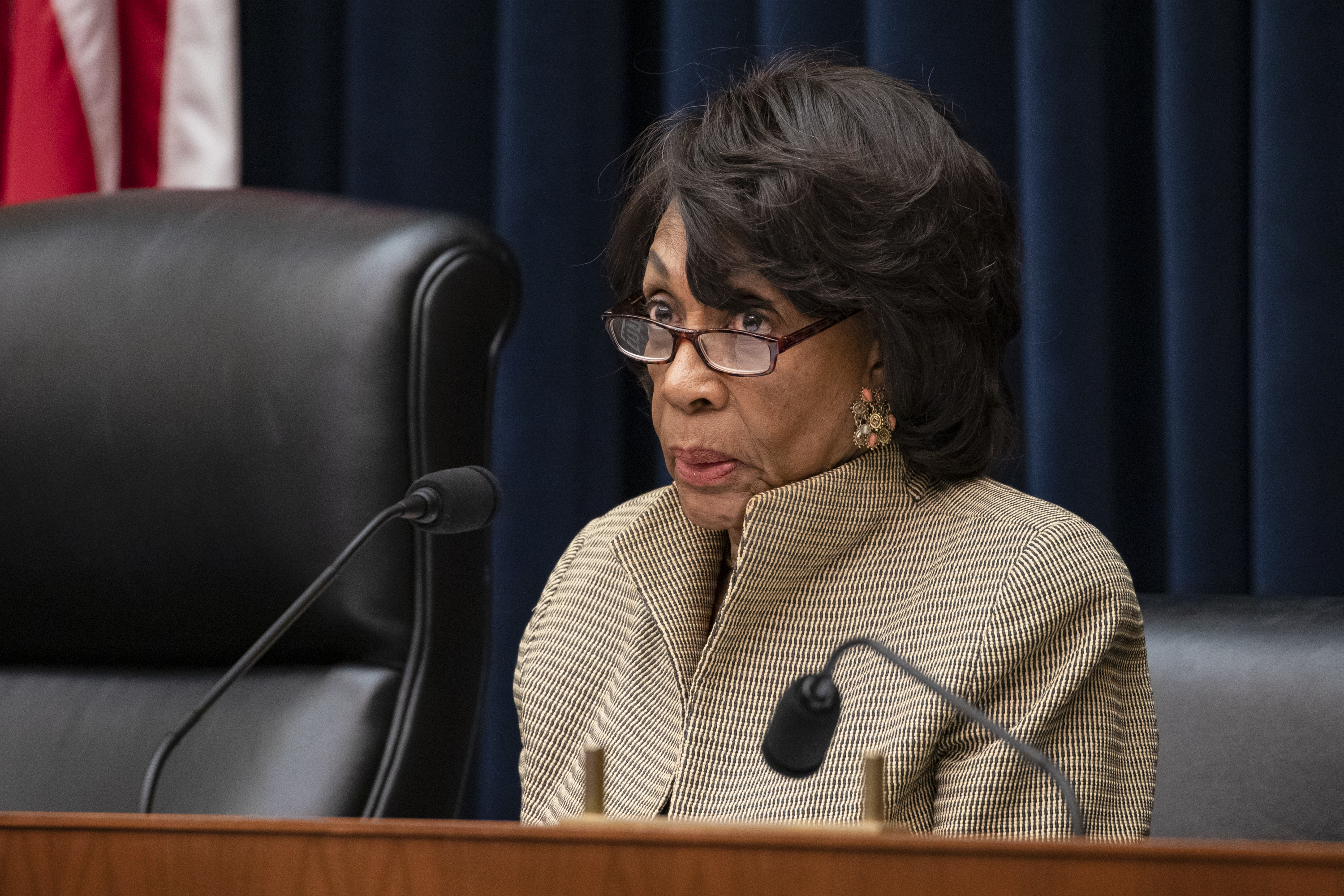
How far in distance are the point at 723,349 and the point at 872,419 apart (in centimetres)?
15

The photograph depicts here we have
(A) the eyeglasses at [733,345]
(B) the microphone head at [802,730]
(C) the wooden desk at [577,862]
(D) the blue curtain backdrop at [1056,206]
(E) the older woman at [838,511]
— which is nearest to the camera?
(C) the wooden desk at [577,862]

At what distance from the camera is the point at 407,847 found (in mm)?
542

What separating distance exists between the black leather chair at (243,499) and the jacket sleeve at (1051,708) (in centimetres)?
45

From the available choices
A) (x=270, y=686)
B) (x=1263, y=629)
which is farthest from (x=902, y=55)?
(x=270, y=686)

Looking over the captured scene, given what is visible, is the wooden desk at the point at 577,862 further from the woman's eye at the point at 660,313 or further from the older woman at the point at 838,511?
the woman's eye at the point at 660,313

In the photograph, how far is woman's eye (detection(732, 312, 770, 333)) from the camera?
124 cm

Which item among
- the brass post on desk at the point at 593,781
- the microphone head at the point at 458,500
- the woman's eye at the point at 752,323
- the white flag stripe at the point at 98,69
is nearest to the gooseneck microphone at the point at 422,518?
the microphone head at the point at 458,500

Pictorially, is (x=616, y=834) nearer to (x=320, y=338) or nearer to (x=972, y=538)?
(x=972, y=538)

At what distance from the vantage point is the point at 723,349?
4.06 ft

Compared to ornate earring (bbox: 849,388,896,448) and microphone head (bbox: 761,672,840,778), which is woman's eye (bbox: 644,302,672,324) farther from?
microphone head (bbox: 761,672,840,778)

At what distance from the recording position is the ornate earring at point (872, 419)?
1281mm

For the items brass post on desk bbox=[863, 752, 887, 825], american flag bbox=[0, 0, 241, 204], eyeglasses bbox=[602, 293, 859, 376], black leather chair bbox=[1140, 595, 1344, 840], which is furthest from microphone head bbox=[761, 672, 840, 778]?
american flag bbox=[0, 0, 241, 204]

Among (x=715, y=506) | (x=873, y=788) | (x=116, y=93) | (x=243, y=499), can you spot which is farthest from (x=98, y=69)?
(x=873, y=788)

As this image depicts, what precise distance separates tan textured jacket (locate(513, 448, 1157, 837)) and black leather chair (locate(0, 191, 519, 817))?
0.13m
